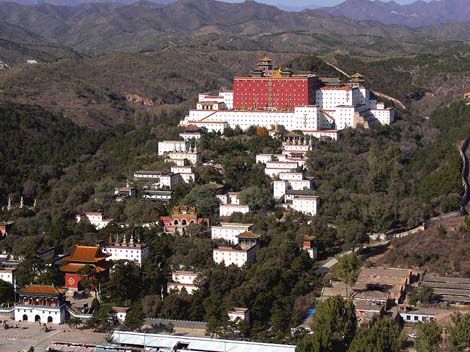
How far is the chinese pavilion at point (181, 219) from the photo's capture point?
4488 cm

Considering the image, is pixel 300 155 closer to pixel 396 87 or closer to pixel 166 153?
pixel 166 153

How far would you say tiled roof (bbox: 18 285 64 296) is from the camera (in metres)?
37.3

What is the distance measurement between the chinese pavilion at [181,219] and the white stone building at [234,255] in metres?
3.90

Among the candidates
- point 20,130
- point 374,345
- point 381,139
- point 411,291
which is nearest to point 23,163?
point 20,130

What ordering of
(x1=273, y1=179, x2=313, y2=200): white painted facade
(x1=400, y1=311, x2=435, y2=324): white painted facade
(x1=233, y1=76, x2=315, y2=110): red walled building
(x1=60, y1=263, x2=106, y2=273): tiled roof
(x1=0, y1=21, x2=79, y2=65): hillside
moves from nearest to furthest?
(x1=400, y1=311, x2=435, y2=324): white painted facade → (x1=60, y1=263, x2=106, y2=273): tiled roof → (x1=273, y1=179, x2=313, y2=200): white painted facade → (x1=233, y1=76, x2=315, y2=110): red walled building → (x1=0, y1=21, x2=79, y2=65): hillside

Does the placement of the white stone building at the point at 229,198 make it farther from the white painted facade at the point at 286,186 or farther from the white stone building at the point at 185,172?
the white stone building at the point at 185,172

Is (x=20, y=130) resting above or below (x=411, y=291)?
above

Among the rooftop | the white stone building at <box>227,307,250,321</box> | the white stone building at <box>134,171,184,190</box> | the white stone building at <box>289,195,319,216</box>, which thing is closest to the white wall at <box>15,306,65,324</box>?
the rooftop

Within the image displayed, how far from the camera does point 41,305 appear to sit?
123ft

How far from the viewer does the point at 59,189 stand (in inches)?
2061

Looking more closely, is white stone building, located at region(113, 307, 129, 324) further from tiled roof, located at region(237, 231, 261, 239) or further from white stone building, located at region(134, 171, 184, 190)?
white stone building, located at region(134, 171, 184, 190)

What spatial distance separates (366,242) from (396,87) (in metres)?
45.1

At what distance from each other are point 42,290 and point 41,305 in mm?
569

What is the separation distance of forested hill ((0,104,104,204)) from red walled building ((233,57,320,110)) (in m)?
11.4
